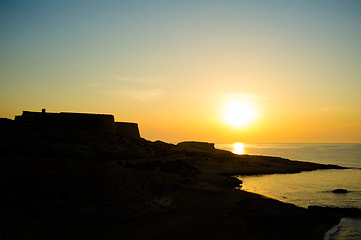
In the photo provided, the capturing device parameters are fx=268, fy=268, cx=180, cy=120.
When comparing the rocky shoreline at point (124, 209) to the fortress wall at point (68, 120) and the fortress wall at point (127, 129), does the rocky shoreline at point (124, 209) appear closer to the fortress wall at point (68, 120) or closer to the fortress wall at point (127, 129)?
the fortress wall at point (68, 120)

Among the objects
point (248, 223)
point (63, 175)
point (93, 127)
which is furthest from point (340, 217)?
point (93, 127)

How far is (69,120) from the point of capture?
55812 millimetres

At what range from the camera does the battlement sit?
53469mm

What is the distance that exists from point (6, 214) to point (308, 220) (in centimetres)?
2312

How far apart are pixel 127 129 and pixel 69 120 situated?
65.5 feet

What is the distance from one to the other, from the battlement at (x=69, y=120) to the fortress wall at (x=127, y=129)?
919cm

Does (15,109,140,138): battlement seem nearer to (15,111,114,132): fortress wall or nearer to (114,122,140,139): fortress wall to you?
(15,111,114,132): fortress wall

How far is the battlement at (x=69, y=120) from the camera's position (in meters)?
53.5

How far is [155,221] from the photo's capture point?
2033cm

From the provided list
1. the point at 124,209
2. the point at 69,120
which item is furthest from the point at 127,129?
the point at 124,209

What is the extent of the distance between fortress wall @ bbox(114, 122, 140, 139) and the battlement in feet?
30.1

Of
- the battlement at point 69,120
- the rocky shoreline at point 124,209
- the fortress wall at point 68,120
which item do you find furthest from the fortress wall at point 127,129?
the rocky shoreline at point 124,209

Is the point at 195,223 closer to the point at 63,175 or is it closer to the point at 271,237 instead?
the point at 271,237

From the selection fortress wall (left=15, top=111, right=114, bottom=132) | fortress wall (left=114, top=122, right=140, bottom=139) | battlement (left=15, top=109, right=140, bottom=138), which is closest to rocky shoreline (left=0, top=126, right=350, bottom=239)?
battlement (left=15, top=109, right=140, bottom=138)
